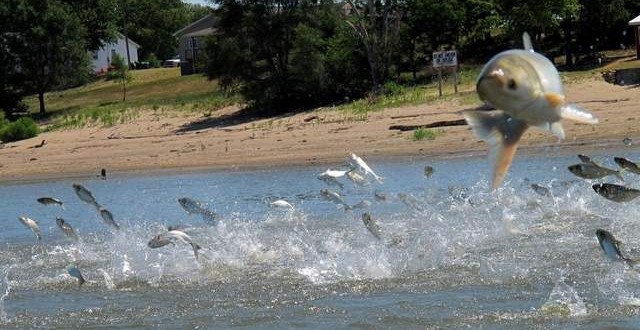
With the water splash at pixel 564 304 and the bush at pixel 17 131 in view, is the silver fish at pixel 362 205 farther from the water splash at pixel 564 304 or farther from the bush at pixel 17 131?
the bush at pixel 17 131

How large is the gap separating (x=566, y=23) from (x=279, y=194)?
789 inches

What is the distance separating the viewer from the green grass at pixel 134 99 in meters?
37.2

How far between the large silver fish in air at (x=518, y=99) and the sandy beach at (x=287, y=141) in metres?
17.9

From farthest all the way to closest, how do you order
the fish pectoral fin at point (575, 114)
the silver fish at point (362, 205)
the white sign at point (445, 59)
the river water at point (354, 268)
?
the white sign at point (445, 59) < the silver fish at point (362, 205) < the river water at point (354, 268) < the fish pectoral fin at point (575, 114)

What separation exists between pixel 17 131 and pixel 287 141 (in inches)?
438

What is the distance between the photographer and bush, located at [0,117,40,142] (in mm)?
33844

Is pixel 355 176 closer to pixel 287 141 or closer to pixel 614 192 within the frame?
pixel 614 192

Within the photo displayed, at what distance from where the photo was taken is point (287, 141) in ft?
87.2

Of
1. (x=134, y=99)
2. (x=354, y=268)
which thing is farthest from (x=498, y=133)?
(x=134, y=99)

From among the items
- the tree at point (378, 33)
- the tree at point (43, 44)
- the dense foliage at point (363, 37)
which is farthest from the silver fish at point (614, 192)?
the tree at point (43, 44)

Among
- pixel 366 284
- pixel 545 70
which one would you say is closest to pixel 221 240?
pixel 366 284

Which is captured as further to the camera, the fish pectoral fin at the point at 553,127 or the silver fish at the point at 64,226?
the silver fish at the point at 64,226

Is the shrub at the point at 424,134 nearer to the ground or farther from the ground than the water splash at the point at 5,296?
nearer to the ground

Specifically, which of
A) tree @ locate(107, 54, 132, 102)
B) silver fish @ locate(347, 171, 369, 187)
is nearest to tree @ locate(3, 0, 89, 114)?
tree @ locate(107, 54, 132, 102)
